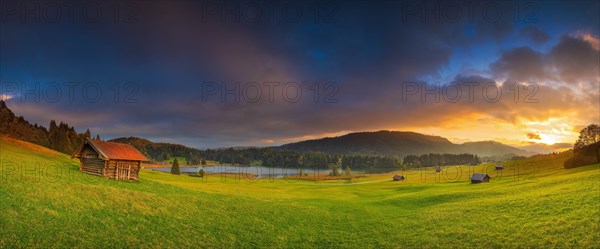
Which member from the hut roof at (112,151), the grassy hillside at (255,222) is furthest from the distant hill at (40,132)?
the grassy hillside at (255,222)

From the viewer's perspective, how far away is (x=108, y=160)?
4556 centimetres

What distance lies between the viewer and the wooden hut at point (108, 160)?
45.7 meters

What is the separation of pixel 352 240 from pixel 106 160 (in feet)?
123

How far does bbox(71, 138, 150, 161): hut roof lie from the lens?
45.6 m

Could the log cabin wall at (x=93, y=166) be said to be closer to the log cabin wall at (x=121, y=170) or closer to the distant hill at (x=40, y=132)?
the log cabin wall at (x=121, y=170)

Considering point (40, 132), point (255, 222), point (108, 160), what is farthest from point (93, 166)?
point (40, 132)

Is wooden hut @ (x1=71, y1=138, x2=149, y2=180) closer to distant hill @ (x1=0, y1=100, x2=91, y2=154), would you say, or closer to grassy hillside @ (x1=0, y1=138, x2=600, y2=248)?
grassy hillside @ (x1=0, y1=138, x2=600, y2=248)

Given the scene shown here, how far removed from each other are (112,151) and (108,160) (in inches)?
84.3

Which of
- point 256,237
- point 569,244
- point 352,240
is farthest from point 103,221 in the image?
point 569,244

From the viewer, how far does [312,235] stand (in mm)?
27594

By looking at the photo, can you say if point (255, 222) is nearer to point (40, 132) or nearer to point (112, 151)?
point (112, 151)

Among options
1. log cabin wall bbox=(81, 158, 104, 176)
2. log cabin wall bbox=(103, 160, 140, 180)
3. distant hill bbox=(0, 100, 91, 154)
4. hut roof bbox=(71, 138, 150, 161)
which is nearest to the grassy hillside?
hut roof bbox=(71, 138, 150, 161)

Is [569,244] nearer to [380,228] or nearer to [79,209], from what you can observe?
[380,228]

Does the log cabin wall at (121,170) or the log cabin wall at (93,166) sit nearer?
the log cabin wall at (121,170)
